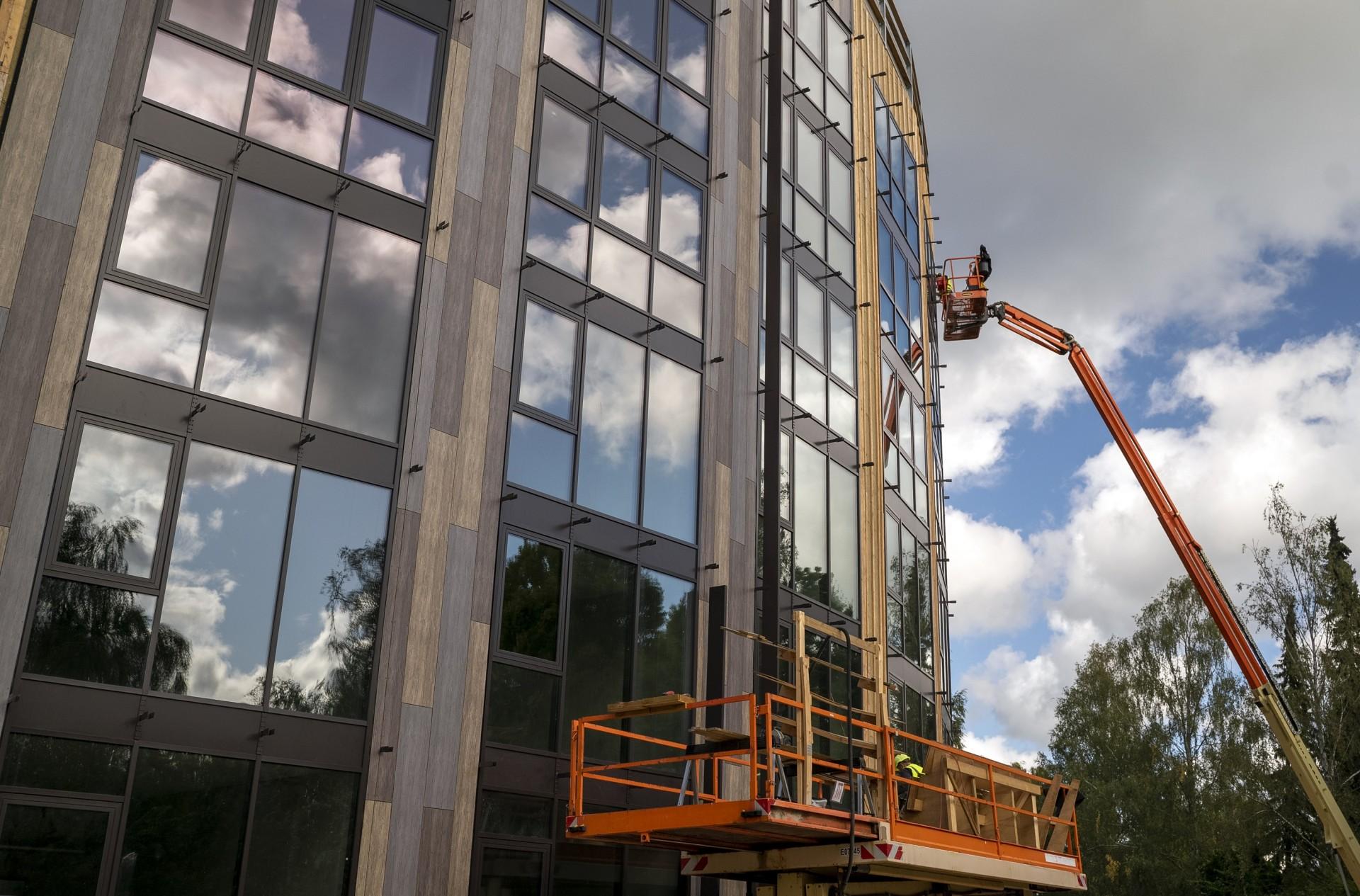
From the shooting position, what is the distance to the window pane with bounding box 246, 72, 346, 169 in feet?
50.3

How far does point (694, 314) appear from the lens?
21.2 metres

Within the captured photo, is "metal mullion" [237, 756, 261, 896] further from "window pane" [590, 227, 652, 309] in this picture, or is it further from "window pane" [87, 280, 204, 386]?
"window pane" [590, 227, 652, 309]

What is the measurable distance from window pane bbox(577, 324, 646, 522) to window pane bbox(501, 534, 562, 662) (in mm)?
1282

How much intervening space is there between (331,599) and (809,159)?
15.7m

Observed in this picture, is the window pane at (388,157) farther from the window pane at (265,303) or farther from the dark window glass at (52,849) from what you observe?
the dark window glass at (52,849)

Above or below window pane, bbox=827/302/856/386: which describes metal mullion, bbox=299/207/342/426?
below

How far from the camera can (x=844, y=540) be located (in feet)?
78.6

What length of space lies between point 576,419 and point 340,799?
22.3 ft

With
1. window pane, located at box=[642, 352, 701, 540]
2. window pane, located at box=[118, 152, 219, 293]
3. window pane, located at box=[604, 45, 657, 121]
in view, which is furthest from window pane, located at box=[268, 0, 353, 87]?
window pane, located at box=[642, 352, 701, 540]

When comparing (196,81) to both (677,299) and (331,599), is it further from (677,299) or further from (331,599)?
(677,299)

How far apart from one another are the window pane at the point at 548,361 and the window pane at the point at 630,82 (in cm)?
478

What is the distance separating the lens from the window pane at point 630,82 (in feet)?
68.0

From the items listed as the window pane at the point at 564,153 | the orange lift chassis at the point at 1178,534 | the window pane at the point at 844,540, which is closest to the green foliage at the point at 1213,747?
the orange lift chassis at the point at 1178,534

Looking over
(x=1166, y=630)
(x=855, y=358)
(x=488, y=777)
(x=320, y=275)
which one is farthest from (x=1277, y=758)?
(x=320, y=275)
